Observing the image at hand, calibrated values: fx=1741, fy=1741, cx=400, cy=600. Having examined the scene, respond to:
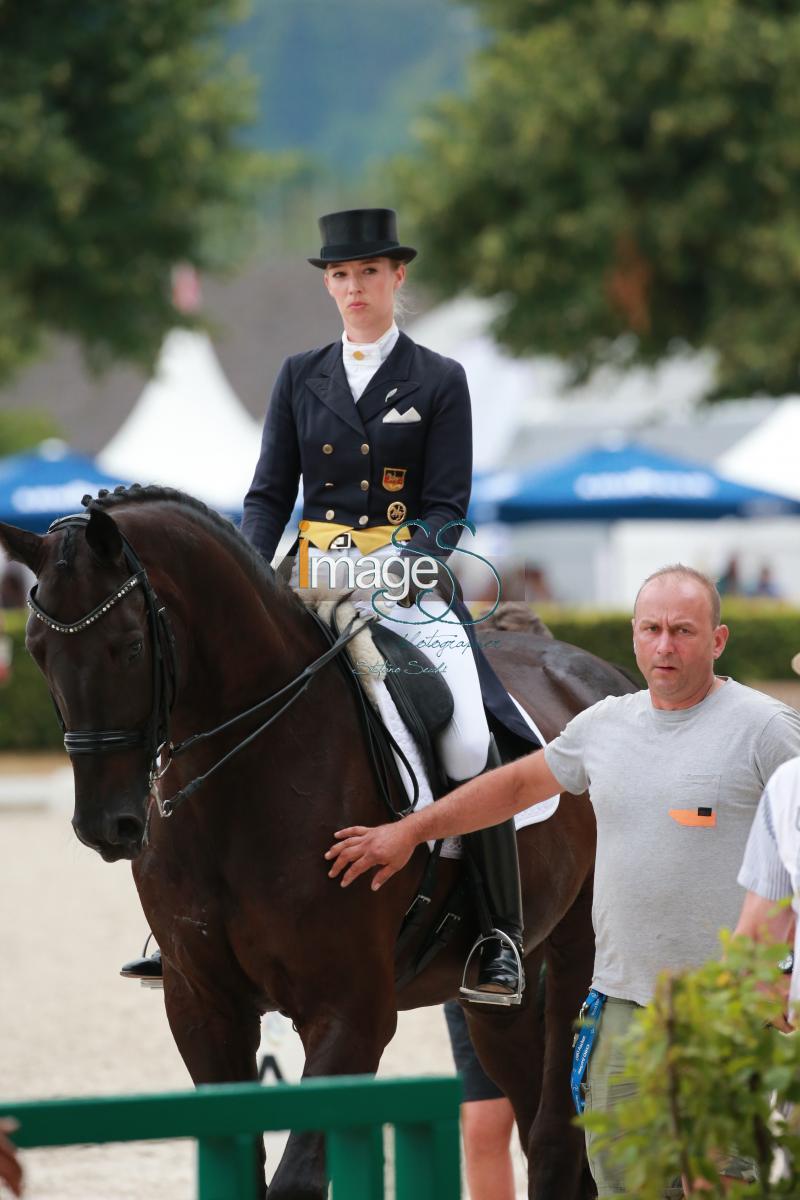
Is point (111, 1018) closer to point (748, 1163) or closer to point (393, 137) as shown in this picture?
point (748, 1163)

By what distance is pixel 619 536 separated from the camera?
1379 inches

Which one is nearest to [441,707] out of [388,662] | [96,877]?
[388,662]

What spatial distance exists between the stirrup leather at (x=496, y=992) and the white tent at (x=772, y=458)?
16075 millimetres

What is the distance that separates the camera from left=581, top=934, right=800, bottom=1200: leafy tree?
2588mm

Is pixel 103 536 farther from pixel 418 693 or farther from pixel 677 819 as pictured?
pixel 677 819

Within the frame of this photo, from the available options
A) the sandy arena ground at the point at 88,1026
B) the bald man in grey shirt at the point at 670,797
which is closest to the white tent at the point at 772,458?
the sandy arena ground at the point at 88,1026

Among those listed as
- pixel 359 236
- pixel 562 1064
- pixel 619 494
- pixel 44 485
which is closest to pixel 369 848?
pixel 562 1064

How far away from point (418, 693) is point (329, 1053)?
1.03m

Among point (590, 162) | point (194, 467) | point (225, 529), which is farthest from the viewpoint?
point (590, 162)

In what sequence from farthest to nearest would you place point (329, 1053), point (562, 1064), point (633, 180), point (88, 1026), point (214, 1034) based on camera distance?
point (633, 180)
point (88, 1026)
point (562, 1064)
point (214, 1034)
point (329, 1053)

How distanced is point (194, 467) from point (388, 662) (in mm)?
19563

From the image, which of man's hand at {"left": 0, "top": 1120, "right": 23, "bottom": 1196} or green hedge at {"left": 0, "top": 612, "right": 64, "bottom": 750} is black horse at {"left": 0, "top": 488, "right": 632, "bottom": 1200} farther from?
green hedge at {"left": 0, "top": 612, "right": 64, "bottom": 750}

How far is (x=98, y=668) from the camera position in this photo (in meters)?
4.05

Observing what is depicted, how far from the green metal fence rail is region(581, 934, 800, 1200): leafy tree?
0.96 ft
